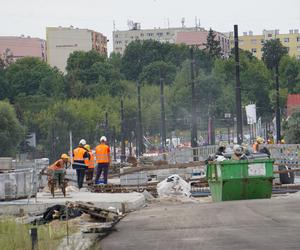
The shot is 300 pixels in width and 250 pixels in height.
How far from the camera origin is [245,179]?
2827 cm

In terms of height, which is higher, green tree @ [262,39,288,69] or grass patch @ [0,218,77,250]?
green tree @ [262,39,288,69]

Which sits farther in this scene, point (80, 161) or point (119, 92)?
point (119, 92)

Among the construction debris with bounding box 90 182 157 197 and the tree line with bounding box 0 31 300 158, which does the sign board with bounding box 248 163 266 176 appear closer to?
the construction debris with bounding box 90 182 157 197

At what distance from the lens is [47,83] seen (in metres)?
151

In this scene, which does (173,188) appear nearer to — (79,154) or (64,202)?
(79,154)

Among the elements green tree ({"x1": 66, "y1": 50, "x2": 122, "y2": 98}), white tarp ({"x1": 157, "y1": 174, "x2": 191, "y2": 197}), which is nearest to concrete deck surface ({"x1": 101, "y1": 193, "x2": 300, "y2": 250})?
white tarp ({"x1": 157, "y1": 174, "x2": 191, "y2": 197})

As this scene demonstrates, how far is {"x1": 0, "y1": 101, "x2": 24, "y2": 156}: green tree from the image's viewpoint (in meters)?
108

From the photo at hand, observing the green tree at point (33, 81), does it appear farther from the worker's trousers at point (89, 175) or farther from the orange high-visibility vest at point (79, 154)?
the orange high-visibility vest at point (79, 154)

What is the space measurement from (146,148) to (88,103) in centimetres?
1376

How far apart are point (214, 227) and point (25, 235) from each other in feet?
10.4

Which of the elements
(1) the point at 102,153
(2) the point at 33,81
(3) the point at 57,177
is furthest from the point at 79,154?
(2) the point at 33,81

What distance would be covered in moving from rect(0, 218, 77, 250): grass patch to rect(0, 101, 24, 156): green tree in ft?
282

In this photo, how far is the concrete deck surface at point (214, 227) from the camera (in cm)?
1670

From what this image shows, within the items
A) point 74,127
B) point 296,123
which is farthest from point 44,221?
point 74,127
